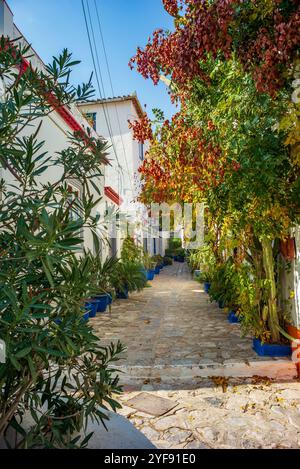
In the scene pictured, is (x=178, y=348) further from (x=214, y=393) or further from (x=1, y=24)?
(x=1, y=24)

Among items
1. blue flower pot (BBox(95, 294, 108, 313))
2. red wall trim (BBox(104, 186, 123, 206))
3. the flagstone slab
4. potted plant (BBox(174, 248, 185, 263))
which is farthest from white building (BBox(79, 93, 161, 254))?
the flagstone slab

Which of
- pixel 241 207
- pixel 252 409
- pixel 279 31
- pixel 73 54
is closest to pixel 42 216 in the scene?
pixel 73 54

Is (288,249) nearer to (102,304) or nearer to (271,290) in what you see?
(271,290)

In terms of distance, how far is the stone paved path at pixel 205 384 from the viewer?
3.08 m

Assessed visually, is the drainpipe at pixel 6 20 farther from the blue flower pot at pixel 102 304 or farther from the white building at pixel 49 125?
the blue flower pot at pixel 102 304

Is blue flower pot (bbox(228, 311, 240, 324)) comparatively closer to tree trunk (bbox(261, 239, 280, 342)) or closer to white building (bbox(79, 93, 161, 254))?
tree trunk (bbox(261, 239, 280, 342))

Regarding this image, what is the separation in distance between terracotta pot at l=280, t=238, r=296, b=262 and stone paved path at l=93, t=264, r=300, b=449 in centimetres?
145

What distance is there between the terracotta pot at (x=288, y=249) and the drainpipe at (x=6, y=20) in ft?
16.2

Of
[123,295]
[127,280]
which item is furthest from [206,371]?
[123,295]

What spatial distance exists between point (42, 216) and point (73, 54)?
1.31 metres

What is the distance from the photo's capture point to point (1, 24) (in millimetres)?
4559

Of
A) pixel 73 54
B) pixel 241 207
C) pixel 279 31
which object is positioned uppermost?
pixel 279 31

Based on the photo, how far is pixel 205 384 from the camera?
4.23 metres

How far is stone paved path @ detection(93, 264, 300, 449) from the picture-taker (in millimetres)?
Result: 3077
